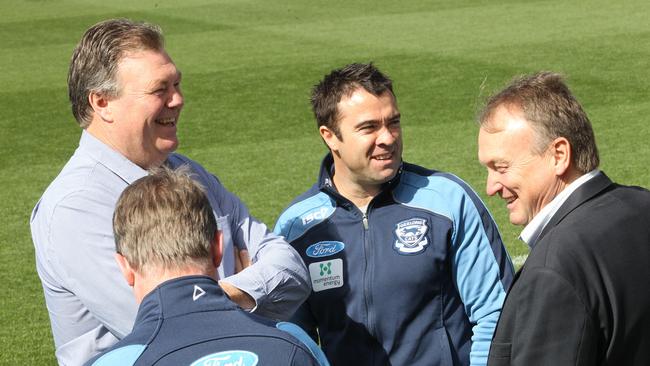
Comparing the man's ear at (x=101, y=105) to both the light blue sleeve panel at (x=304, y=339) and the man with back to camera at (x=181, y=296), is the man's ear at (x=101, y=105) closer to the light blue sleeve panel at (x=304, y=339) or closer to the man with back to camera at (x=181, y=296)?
the man with back to camera at (x=181, y=296)

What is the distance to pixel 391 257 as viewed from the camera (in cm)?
410

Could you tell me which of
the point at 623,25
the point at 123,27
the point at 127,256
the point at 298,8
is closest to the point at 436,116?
the point at 623,25

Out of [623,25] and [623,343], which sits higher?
[623,343]

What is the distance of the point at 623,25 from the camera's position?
61.6ft

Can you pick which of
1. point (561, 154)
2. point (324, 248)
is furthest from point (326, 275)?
point (561, 154)

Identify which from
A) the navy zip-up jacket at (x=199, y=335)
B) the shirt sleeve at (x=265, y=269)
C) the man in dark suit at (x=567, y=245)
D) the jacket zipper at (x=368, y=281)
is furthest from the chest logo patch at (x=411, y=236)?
the navy zip-up jacket at (x=199, y=335)

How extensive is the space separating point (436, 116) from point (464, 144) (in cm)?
156

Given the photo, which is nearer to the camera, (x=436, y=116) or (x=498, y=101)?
(x=498, y=101)

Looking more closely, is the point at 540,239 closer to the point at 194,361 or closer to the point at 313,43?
the point at 194,361

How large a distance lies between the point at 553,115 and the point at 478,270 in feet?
3.47

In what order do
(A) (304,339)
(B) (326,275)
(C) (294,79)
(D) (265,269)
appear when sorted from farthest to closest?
(C) (294,79)
(B) (326,275)
(D) (265,269)
(A) (304,339)

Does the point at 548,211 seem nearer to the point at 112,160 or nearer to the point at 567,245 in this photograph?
the point at 567,245

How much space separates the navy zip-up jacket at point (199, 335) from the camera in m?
2.40

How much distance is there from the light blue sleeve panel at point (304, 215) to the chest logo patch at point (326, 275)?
7.2 inches
